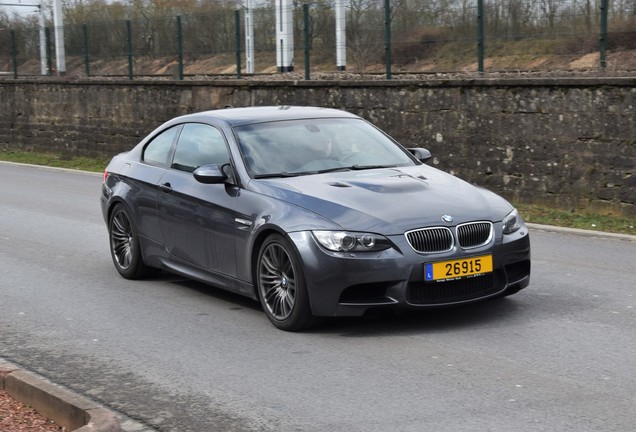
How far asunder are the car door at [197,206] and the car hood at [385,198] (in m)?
0.46

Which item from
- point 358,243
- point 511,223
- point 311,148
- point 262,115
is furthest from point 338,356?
point 262,115

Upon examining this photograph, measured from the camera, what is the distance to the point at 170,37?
82.8 feet

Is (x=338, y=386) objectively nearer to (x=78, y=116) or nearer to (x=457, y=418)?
(x=457, y=418)

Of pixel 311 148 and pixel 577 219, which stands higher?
pixel 311 148

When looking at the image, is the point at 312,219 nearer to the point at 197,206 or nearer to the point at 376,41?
the point at 197,206

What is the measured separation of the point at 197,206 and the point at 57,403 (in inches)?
123

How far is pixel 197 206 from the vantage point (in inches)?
339

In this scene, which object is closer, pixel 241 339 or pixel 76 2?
pixel 241 339

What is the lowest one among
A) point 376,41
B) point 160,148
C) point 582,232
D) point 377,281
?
point 582,232

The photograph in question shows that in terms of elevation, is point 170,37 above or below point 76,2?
below

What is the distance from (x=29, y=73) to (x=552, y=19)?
18055mm

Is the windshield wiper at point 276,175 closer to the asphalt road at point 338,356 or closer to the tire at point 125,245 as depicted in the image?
the asphalt road at point 338,356

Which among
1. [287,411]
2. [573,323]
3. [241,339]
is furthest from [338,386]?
[573,323]

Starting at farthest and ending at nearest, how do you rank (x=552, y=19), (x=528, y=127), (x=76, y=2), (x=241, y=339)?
(x=76, y=2), (x=552, y=19), (x=528, y=127), (x=241, y=339)
